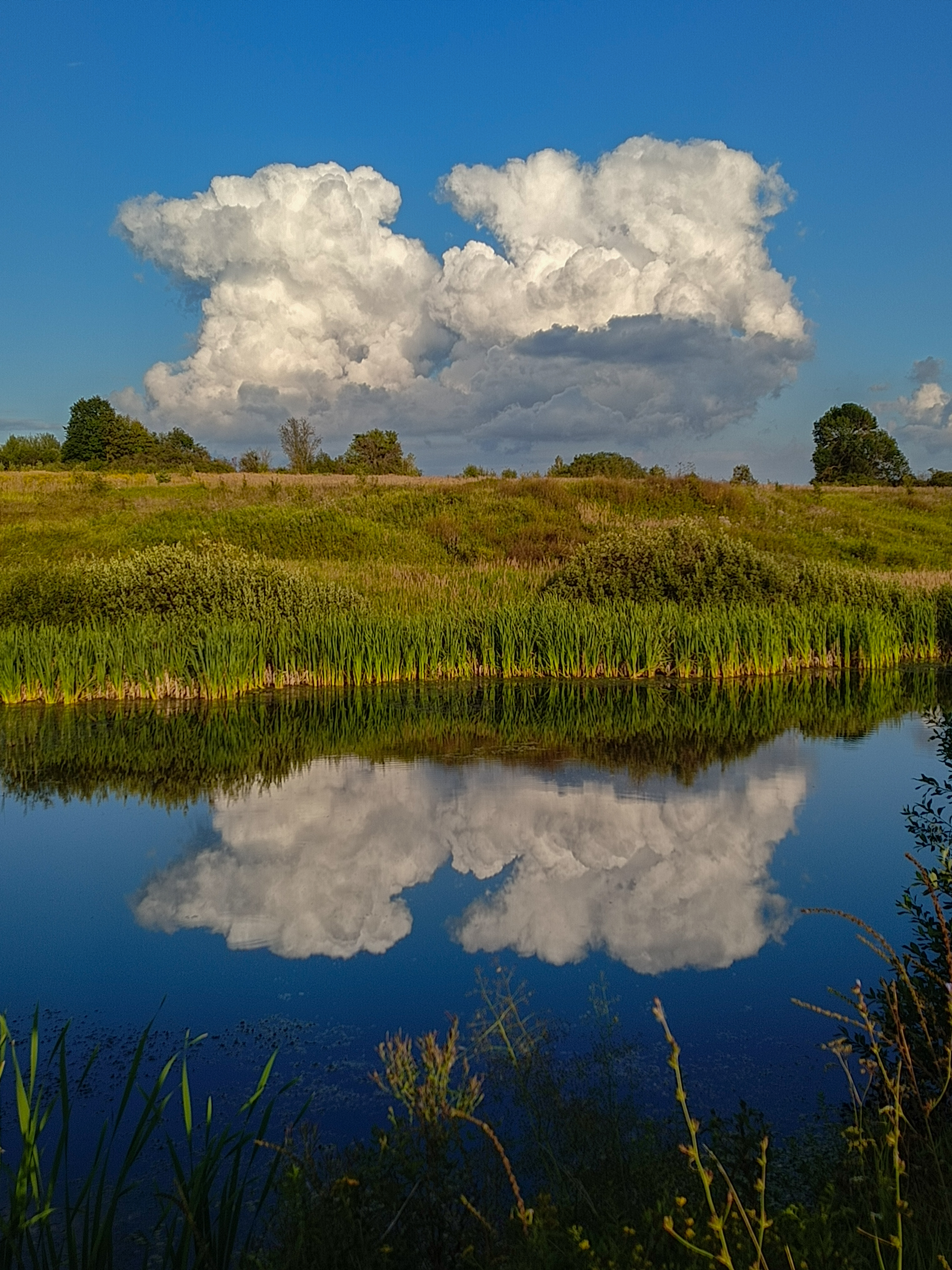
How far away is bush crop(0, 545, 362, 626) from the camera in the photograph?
640 inches

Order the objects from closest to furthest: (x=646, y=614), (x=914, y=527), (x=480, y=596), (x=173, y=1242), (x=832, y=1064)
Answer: (x=173, y=1242) → (x=832, y=1064) → (x=646, y=614) → (x=480, y=596) → (x=914, y=527)

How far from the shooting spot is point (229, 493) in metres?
41.2

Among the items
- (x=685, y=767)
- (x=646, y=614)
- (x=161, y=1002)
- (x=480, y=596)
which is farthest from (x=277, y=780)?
(x=480, y=596)

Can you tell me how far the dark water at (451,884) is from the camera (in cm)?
466

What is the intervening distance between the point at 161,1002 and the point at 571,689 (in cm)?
996

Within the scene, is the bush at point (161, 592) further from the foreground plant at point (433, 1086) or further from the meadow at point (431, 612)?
the foreground plant at point (433, 1086)

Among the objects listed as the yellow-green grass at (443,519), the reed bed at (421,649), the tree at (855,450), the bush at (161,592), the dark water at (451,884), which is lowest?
the dark water at (451,884)

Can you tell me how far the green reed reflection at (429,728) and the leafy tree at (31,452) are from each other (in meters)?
58.4

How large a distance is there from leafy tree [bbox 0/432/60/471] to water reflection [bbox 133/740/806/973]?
63.4 m

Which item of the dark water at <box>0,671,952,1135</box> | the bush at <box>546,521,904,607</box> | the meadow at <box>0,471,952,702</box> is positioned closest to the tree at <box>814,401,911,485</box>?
the meadow at <box>0,471,952,702</box>

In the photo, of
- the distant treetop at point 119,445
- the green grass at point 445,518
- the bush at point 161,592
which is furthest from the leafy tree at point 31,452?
the bush at point 161,592

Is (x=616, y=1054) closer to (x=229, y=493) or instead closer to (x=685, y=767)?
(x=685, y=767)

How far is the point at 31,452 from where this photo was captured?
75.9 meters

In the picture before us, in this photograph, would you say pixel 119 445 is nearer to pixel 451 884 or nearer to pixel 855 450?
pixel 855 450
